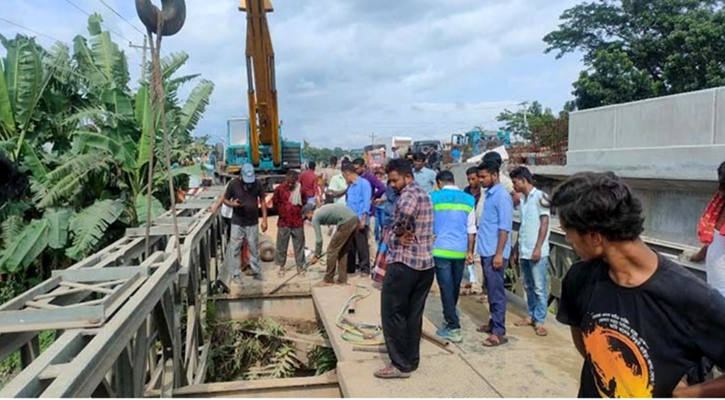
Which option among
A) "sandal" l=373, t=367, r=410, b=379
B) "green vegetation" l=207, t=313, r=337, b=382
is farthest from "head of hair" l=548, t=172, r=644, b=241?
"green vegetation" l=207, t=313, r=337, b=382

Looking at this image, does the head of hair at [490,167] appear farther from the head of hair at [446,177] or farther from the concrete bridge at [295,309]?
the concrete bridge at [295,309]

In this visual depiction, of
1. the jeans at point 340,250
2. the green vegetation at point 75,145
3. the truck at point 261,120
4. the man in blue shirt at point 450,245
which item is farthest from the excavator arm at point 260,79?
the man in blue shirt at point 450,245

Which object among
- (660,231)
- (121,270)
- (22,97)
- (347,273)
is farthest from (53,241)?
(660,231)

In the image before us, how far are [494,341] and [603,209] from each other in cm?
338

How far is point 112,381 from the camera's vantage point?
2756 mm

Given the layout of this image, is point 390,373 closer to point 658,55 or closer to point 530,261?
point 530,261

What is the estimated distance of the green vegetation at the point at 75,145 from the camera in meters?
7.87

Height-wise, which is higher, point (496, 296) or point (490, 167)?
point (490, 167)

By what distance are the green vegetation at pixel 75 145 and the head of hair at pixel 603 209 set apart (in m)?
7.32

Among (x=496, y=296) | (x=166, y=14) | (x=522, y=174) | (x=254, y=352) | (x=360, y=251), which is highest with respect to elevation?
(x=166, y=14)

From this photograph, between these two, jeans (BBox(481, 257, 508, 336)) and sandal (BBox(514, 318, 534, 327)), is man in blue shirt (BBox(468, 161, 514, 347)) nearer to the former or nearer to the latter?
jeans (BBox(481, 257, 508, 336))

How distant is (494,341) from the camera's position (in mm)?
4672

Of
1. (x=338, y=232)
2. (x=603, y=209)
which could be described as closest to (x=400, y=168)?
(x=603, y=209)

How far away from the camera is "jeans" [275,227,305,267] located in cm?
755
